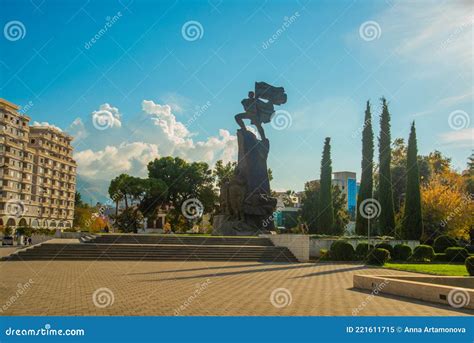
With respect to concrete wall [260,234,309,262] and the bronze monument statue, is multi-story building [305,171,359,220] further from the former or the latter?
concrete wall [260,234,309,262]

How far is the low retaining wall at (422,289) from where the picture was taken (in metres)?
9.38

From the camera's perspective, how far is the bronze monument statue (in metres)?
28.6

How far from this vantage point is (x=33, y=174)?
2712 inches

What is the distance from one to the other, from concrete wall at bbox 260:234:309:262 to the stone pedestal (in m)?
5.02

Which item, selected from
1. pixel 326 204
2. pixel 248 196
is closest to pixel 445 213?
pixel 326 204

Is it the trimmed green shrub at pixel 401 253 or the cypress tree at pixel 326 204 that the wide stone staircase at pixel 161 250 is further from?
the cypress tree at pixel 326 204

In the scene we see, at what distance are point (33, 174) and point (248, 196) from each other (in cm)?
4985

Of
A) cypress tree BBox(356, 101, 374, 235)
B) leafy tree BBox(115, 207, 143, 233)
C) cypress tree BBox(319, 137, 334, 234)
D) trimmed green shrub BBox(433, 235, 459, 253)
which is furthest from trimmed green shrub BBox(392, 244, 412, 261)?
leafy tree BBox(115, 207, 143, 233)

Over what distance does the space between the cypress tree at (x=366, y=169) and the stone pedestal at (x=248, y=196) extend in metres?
9.50

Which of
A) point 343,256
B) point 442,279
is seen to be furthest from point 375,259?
point 442,279

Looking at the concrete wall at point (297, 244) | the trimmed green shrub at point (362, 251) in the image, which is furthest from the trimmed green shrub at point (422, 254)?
the concrete wall at point (297, 244)

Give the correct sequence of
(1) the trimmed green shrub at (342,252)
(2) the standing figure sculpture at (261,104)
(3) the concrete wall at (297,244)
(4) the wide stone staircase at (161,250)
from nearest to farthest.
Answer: (4) the wide stone staircase at (161,250) < (3) the concrete wall at (297,244) < (1) the trimmed green shrub at (342,252) < (2) the standing figure sculpture at (261,104)

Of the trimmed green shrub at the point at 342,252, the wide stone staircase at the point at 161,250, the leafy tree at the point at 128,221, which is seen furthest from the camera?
the leafy tree at the point at 128,221

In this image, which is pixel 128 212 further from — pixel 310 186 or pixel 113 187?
pixel 310 186
